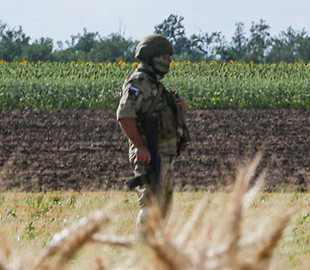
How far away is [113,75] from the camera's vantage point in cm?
3166

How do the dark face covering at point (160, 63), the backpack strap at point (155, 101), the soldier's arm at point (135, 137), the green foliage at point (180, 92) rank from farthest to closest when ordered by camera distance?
1. the green foliage at point (180, 92)
2. the dark face covering at point (160, 63)
3. the backpack strap at point (155, 101)
4. the soldier's arm at point (135, 137)

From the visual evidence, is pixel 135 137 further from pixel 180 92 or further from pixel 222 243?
pixel 180 92

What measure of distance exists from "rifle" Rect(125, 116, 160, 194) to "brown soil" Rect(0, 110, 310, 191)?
4157 mm

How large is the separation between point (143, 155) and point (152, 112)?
315 millimetres

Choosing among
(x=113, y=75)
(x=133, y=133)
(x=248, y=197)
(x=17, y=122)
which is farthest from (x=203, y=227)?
(x=113, y=75)

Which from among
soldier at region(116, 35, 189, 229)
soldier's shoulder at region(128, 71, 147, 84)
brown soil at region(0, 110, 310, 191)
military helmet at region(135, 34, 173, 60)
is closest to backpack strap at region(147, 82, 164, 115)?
soldier at region(116, 35, 189, 229)

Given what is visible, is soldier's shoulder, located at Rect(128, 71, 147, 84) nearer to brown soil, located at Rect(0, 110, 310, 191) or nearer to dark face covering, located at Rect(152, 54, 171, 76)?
dark face covering, located at Rect(152, 54, 171, 76)

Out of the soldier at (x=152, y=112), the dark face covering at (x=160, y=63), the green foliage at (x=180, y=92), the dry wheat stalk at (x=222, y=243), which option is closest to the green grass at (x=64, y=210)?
the soldier at (x=152, y=112)

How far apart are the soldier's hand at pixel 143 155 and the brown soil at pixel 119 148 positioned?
4279mm

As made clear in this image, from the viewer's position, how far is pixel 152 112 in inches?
243

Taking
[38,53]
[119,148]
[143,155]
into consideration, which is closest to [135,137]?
[143,155]

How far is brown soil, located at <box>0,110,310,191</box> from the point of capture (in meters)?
13.2

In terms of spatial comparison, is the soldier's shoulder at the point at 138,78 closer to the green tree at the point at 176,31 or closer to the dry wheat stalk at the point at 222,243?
the dry wheat stalk at the point at 222,243

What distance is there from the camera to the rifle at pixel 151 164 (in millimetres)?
6133
